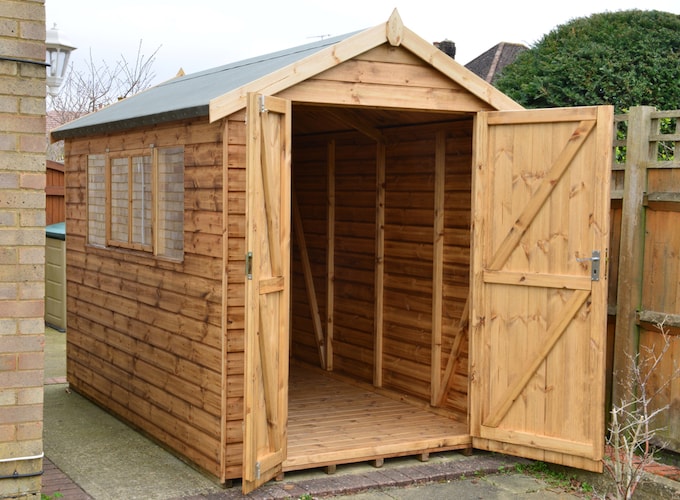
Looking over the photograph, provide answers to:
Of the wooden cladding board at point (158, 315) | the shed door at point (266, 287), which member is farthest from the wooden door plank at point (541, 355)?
the wooden cladding board at point (158, 315)

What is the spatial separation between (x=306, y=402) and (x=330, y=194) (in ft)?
6.79

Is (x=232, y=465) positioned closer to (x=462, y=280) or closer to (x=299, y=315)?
(x=462, y=280)

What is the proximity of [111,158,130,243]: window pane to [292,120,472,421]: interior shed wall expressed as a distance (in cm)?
210

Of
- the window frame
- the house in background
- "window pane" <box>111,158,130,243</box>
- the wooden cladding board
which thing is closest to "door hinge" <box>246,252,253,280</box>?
the wooden cladding board

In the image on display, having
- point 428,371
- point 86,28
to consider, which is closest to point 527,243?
point 428,371

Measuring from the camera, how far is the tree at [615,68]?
9578 mm

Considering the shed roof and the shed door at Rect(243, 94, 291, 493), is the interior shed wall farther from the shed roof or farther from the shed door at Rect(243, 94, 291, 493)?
the shed door at Rect(243, 94, 291, 493)

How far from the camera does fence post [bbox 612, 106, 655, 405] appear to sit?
6.15m

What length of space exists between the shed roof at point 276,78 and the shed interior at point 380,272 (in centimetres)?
47

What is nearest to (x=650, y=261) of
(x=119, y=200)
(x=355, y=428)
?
(x=355, y=428)

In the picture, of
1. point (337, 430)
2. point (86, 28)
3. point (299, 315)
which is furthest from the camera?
point (86, 28)

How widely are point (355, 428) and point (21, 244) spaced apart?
2.96 m

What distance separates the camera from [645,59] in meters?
9.72

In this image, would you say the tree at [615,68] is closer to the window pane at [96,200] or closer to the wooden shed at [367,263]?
the wooden shed at [367,263]
